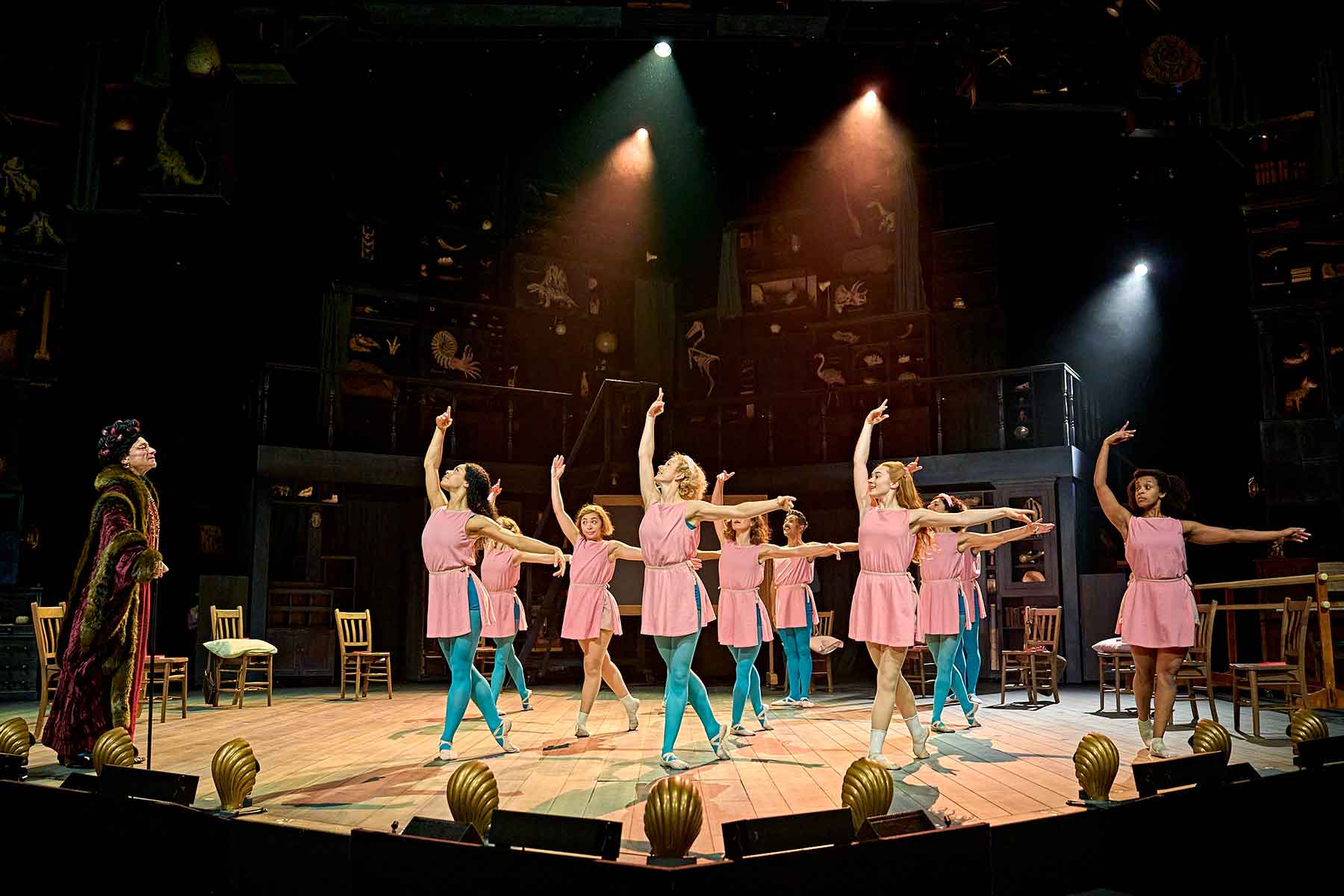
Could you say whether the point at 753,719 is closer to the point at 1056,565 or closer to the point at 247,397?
the point at 1056,565

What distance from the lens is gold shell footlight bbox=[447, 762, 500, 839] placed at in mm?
3125

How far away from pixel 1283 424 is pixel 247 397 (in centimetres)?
1185

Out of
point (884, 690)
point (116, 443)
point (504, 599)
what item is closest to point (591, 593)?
point (504, 599)

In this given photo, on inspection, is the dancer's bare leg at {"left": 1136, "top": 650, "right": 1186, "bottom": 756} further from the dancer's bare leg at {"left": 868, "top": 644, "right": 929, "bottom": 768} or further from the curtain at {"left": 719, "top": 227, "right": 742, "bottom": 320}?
the curtain at {"left": 719, "top": 227, "right": 742, "bottom": 320}

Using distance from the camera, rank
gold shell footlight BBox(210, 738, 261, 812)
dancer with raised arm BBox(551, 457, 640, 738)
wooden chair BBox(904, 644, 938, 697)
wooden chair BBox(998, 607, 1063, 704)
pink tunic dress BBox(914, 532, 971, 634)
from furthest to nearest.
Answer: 1. wooden chair BBox(904, 644, 938, 697)
2. wooden chair BBox(998, 607, 1063, 704)
3. dancer with raised arm BBox(551, 457, 640, 738)
4. pink tunic dress BBox(914, 532, 971, 634)
5. gold shell footlight BBox(210, 738, 261, 812)

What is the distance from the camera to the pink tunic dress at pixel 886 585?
5250 millimetres

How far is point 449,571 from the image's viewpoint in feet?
18.4

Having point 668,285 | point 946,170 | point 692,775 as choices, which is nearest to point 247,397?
point 668,285

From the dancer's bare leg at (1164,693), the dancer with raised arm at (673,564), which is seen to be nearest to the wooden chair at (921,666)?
the dancer's bare leg at (1164,693)

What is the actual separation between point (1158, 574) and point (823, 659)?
5531mm

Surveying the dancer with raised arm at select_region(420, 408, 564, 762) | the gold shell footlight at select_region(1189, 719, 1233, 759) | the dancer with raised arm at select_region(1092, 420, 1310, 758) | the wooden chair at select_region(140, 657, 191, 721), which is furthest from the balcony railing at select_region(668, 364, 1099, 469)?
the gold shell footlight at select_region(1189, 719, 1233, 759)

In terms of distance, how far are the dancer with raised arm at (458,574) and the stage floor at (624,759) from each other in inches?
16.7

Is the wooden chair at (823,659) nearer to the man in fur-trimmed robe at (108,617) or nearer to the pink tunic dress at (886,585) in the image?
the pink tunic dress at (886,585)

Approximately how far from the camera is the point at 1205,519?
12.2 m
